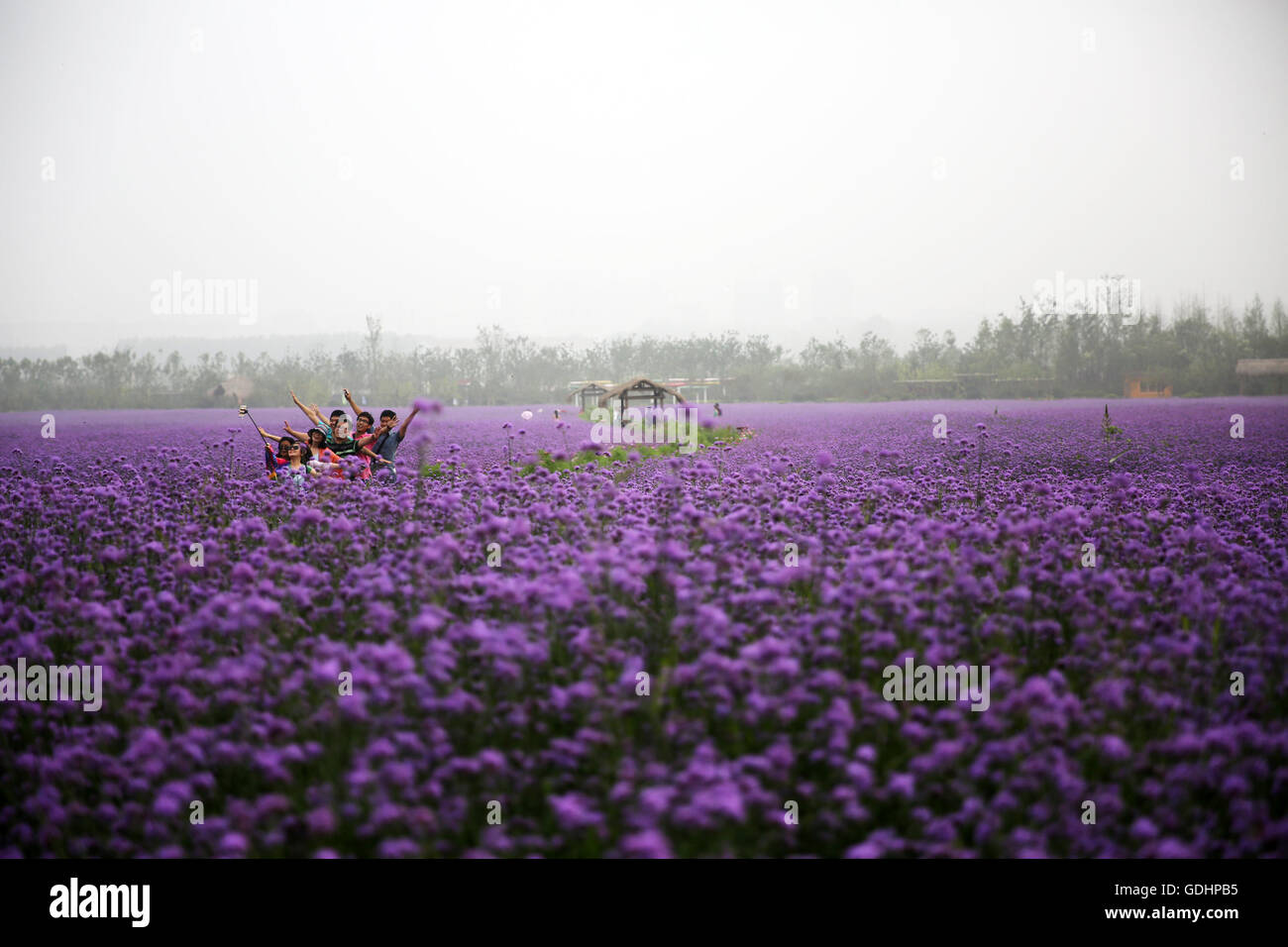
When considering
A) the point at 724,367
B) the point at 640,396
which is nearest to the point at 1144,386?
the point at 724,367

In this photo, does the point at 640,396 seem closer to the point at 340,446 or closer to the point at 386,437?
the point at 386,437

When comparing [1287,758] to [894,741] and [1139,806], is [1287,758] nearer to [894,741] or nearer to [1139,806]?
[1139,806]

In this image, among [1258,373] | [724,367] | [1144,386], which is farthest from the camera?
[724,367]

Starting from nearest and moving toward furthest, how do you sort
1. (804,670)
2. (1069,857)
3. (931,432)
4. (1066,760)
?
(1069,857)
(1066,760)
(804,670)
(931,432)

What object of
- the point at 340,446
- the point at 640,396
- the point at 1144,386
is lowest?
the point at 340,446

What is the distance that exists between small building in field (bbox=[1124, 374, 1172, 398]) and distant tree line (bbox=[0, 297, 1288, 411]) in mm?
258

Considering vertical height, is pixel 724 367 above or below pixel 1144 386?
above

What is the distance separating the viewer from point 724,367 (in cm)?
6022

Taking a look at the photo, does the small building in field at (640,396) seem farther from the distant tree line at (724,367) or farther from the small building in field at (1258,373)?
the small building in field at (1258,373)

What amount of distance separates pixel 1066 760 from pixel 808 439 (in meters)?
11.3

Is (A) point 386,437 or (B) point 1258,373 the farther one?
(B) point 1258,373

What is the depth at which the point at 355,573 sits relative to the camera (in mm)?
3820

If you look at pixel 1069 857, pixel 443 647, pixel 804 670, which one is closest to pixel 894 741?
pixel 804 670

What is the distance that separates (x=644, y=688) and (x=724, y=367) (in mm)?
58242
